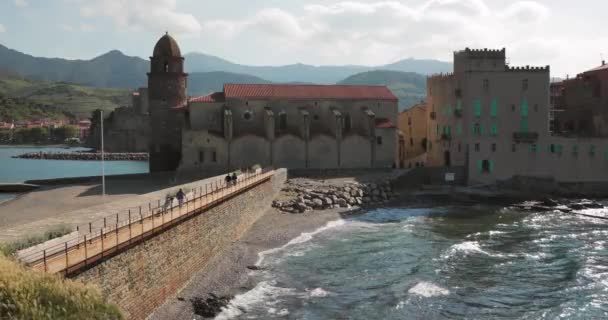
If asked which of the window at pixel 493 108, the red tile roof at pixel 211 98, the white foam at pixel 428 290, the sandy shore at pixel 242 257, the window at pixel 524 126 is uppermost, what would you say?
the red tile roof at pixel 211 98

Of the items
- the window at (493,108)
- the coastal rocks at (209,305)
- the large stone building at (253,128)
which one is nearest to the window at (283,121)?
the large stone building at (253,128)

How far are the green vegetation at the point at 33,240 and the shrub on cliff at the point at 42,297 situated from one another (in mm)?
1048

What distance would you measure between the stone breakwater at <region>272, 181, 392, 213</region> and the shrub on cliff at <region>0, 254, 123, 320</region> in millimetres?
31065

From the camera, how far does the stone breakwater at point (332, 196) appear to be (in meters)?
47.7

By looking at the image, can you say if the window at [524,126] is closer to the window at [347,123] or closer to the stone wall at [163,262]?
the window at [347,123]

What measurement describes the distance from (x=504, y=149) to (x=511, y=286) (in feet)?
106

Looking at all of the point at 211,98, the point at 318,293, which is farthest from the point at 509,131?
the point at 318,293

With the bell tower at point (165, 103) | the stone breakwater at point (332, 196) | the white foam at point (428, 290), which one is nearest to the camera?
the white foam at point (428, 290)

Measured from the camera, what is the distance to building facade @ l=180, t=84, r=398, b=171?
57812 mm

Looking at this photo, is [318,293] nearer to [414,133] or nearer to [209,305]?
[209,305]

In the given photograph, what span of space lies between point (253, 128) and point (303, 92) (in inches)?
274

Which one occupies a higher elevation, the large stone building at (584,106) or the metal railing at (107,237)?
the large stone building at (584,106)

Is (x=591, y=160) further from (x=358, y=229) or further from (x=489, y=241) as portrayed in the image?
(x=358, y=229)

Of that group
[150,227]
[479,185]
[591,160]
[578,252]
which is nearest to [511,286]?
[578,252]
